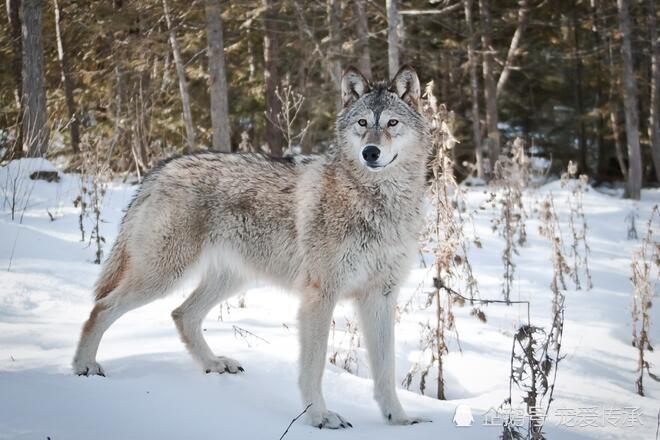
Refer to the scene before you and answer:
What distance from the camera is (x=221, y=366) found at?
12.0 ft

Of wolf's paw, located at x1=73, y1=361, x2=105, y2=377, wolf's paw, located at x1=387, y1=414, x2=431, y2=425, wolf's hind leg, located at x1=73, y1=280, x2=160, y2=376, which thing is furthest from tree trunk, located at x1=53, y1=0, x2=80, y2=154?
wolf's paw, located at x1=387, y1=414, x2=431, y2=425

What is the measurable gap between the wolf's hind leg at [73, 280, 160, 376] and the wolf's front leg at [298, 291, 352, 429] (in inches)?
41.7

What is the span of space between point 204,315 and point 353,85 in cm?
198

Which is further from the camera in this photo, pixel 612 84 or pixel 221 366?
pixel 612 84

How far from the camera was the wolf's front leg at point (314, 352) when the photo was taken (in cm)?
316

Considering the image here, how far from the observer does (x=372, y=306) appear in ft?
11.4

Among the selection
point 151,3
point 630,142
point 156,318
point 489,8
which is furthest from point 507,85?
point 156,318

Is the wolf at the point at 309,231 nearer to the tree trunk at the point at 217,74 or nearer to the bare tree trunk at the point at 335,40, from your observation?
the tree trunk at the point at 217,74

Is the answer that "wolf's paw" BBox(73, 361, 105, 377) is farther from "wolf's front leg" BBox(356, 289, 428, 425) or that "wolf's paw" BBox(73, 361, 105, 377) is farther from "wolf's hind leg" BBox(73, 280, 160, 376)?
"wolf's front leg" BBox(356, 289, 428, 425)

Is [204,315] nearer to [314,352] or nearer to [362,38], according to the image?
[314,352]

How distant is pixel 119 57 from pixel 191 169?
37.9ft

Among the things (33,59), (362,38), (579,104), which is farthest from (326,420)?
(579,104)

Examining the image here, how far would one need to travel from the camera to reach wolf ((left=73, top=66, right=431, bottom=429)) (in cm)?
330

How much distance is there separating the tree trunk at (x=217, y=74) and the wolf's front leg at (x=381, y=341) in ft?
26.7
